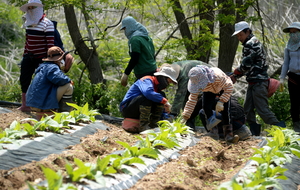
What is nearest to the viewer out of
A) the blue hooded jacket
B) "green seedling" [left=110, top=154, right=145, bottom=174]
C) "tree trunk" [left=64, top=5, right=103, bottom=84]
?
"green seedling" [left=110, top=154, right=145, bottom=174]

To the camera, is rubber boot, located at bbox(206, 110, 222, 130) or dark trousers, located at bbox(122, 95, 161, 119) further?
dark trousers, located at bbox(122, 95, 161, 119)

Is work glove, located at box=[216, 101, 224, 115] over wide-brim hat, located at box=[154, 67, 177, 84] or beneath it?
beneath

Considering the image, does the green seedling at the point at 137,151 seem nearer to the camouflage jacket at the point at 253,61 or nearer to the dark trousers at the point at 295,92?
the camouflage jacket at the point at 253,61

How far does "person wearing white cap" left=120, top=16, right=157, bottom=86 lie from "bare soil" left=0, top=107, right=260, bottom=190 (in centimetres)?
134

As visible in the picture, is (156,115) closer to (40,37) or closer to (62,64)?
(62,64)

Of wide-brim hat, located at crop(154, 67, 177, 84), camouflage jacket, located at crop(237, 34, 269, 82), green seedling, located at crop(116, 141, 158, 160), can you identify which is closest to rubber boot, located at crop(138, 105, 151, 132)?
wide-brim hat, located at crop(154, 67, 177, 84)

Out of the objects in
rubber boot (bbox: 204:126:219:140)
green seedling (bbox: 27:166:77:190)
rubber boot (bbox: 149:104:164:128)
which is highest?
green seedling (bbox: 27:166:77:190)

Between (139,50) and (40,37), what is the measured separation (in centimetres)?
158

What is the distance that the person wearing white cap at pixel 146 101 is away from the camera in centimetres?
547

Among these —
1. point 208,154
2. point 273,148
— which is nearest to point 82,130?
point 208,154

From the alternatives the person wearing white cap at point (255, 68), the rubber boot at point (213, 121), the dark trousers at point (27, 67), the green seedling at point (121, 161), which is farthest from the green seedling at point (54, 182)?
the dark trousers at point (27, 67)

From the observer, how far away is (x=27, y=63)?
20.9 ft

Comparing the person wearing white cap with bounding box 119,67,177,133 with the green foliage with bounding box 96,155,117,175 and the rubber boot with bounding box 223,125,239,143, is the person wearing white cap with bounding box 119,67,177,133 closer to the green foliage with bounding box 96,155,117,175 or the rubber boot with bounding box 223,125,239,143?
the rubber boot with bounding box 223,125,239,143

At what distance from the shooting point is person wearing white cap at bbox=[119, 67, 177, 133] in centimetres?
547
